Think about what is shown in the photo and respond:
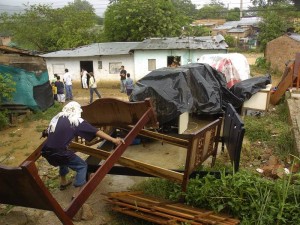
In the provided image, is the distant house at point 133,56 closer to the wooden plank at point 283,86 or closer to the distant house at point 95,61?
the distant house at point 95,61

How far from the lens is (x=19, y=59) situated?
1154 cm

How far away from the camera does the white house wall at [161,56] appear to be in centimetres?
1959

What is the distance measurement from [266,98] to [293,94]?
3.17 feet

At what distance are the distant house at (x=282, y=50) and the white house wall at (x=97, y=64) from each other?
11.9m

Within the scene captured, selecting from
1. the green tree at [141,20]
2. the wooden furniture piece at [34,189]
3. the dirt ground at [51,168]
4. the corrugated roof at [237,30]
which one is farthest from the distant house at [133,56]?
the corrugated roof at [237,30]

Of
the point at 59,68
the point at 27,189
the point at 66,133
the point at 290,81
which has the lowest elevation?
the point at 59,68

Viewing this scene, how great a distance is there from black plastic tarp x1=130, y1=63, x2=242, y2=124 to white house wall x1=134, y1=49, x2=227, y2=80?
1082 centimetres

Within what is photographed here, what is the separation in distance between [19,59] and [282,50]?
64.0 ft

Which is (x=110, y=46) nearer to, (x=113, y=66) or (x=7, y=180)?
(x=113, y=66)

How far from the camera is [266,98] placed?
9484 mm

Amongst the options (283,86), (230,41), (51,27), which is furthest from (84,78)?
(230,41)

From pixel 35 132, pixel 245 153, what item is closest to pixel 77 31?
pixel 35 132

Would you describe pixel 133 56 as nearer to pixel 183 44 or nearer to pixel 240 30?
pixel 183 44

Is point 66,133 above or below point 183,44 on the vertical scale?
above
